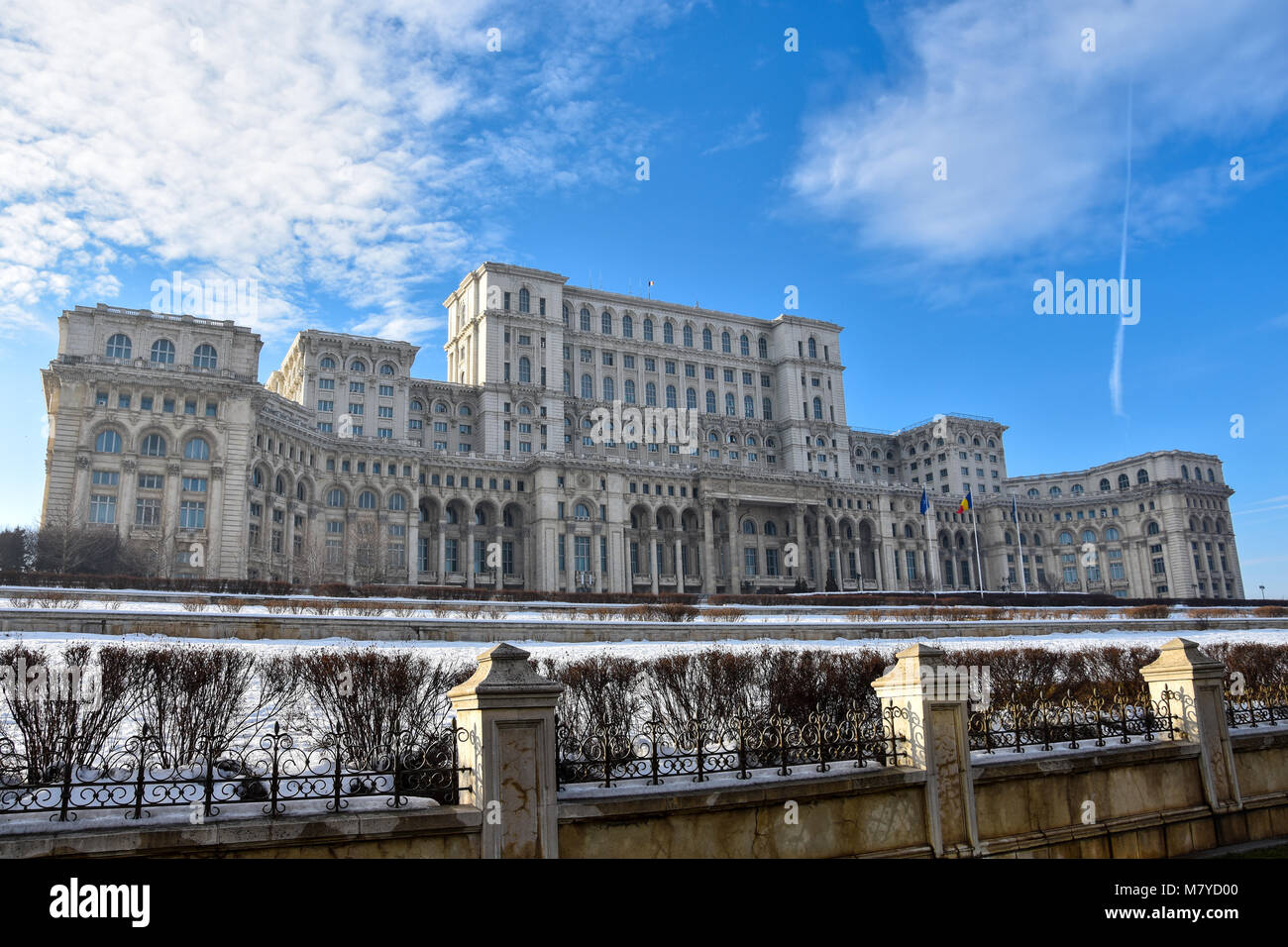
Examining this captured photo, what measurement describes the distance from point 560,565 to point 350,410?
2562 centimetres

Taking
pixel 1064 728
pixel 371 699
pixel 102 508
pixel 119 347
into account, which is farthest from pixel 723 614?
pixel 119 347

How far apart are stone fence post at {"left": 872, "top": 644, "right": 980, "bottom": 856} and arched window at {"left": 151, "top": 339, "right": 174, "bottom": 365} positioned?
6773cm

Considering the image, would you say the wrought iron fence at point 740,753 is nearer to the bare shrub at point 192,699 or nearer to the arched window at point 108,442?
the bare shrub at point 192,699

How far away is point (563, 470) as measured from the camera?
296ft

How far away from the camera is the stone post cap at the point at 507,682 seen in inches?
398

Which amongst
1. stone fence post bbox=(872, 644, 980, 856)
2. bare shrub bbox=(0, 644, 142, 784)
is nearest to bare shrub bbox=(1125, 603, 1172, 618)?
stone fence post bbox=(872, 644, 980, 856)

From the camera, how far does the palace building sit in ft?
214

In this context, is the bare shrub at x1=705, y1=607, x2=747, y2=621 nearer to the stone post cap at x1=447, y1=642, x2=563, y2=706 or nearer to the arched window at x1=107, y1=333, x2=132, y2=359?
the stone post cap at x1=447, y1=642, x2=563, y2=706

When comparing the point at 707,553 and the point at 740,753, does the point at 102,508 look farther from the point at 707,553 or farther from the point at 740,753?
the point at 740,753

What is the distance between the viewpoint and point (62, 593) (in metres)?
32.4

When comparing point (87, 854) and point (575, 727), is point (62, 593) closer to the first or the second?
point (575, 727)

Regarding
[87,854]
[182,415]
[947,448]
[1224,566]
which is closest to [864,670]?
[87,854]

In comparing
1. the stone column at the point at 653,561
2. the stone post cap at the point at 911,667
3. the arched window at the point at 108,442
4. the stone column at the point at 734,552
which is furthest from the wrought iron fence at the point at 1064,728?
the stone column at the point at 734,552

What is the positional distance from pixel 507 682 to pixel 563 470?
8024 cm
